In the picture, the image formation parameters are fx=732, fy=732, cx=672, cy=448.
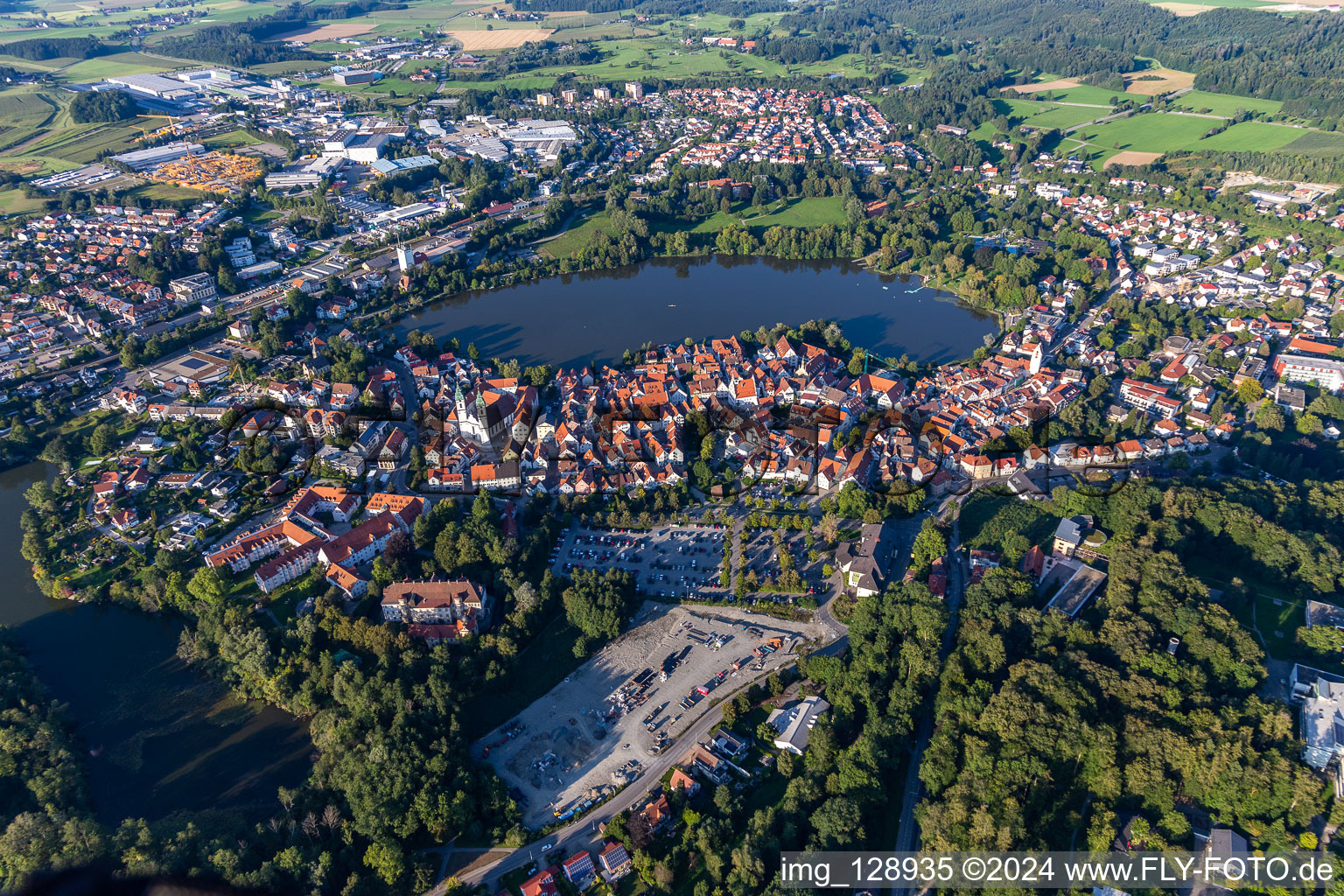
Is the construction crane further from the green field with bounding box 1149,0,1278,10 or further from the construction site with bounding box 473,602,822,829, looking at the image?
the green field with bounding box 1149,0,1278,10

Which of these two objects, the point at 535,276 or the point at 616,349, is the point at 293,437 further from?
the point at 535,276

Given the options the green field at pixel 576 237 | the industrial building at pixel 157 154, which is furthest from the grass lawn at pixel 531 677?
the industrial building at pixel 157 154

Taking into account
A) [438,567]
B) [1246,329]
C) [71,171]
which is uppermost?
[71,171]

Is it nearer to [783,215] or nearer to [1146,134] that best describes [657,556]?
[783,215]

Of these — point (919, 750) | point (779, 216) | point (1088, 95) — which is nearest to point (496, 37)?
point (779, 216)

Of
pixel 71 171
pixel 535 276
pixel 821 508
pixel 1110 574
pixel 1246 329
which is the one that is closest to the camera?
pixel 1110 574

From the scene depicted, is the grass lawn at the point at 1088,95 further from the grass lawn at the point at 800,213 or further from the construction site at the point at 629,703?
the construction site at the point at 629,703

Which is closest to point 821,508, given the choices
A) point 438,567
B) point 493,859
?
point 438,567
